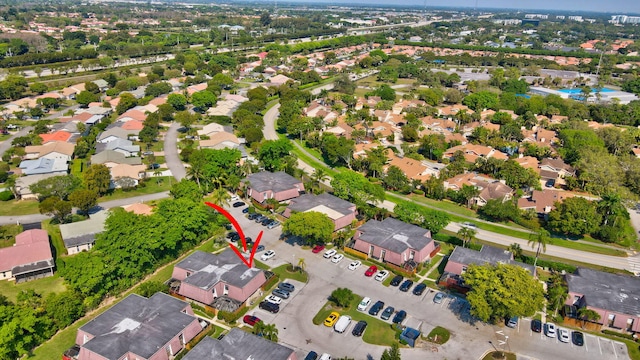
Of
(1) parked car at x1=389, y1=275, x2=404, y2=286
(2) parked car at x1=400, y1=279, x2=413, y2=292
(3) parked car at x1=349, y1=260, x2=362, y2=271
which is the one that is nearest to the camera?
(2) parked car at x1=400, y1=279, x2=413, y2=292

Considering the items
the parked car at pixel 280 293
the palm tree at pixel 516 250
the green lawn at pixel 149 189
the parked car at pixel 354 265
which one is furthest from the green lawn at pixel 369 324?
the green lawn at pixel 149 189

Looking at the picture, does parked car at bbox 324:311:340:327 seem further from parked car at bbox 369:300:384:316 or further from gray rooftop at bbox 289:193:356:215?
gray rooftop at bbox 289:193:356:215

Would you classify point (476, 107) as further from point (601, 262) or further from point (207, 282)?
point (207, 282)

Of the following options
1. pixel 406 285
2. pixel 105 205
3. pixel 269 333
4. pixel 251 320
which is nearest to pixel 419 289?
pixel 406 285

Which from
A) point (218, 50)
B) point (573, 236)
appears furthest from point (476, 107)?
point (218, 50)

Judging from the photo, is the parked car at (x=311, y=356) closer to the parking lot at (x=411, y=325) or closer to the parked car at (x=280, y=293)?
the parking lot at (x=411, y=325)

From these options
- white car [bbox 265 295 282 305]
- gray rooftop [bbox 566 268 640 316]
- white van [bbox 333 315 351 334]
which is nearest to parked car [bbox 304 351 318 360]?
white van [bbox 333 315 351 334]

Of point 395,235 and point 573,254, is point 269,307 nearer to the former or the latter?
point 395,235
